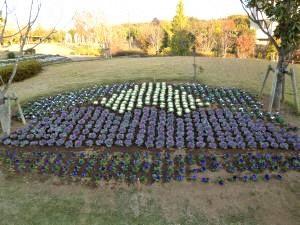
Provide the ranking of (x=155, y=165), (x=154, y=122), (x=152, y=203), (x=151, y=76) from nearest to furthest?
(x=152, y=203) < (x=155, y=165) < (x=154, y=122) < (x=151, y=76)

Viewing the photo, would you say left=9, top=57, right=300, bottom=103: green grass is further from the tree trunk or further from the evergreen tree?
the evergreen tree

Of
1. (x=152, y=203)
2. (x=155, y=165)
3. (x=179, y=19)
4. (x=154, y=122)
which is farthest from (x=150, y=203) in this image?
(x=179, y=19)

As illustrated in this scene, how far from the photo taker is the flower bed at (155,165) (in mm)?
5246

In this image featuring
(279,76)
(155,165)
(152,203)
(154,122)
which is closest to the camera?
(152,203)

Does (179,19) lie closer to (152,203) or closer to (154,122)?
(154,122)

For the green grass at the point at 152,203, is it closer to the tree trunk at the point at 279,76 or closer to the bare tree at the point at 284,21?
the tree trunk at the point at 279,76

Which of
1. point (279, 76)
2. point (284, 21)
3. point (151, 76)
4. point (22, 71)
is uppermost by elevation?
point (284, 21)

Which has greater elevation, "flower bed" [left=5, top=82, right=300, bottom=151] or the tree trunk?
the tree trunk

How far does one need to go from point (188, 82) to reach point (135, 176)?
24.4 feet

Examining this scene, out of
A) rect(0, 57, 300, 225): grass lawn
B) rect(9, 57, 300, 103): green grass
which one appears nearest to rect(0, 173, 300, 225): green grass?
rect(0, 57, 300, 225): grass lawn

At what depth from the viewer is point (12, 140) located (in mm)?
6855

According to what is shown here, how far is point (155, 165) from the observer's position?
Answer: 5570 mm

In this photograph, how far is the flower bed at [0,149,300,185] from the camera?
5246mm

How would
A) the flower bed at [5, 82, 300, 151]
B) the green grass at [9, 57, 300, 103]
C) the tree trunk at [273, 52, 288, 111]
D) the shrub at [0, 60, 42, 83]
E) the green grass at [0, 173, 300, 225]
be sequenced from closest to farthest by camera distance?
the green grass at [0, 173, 300, 225], the flower bed at [5, 82, 300, 151], the tree trunk at [273, 52, 288, 111], the green grass at [9, 57, 300, 103], the shrub at [0, 60, 42, 83]
